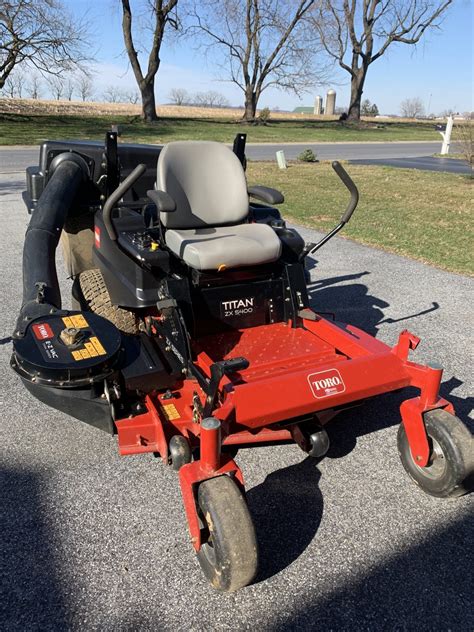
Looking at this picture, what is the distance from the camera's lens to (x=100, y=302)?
354 cm

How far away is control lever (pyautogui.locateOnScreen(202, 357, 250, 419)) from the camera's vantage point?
227 cm

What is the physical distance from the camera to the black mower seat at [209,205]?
3041 mm

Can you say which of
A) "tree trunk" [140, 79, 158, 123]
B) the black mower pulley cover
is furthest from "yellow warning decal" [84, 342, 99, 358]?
"tree trunk" [140, 79, 158, 123]


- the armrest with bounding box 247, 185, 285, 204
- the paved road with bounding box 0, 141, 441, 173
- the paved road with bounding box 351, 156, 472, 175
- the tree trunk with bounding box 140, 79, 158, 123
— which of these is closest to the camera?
the armrest with bounding box 247, 185, 285, 204

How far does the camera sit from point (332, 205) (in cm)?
980

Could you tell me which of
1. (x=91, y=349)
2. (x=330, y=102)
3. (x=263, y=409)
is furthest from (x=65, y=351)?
(x=330, y=102)

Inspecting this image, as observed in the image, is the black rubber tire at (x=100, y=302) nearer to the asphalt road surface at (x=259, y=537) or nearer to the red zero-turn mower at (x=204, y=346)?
the red zero-turn mower at (x=204, y=346)

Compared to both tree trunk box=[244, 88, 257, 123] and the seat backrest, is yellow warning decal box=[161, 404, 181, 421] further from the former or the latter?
tree trunk box=[244, 88, 257, 123]

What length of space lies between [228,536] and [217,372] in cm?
64

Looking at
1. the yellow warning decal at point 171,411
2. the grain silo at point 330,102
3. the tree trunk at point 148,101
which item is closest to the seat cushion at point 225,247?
the yellow warning decal at point 171,411

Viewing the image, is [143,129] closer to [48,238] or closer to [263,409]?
[48,238]

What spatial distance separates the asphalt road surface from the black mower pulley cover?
655 millimetres

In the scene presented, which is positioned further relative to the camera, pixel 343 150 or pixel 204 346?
pixel 343 150

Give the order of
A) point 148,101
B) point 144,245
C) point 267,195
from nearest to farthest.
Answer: point 144,245 → point 267,195 → point 148,101
